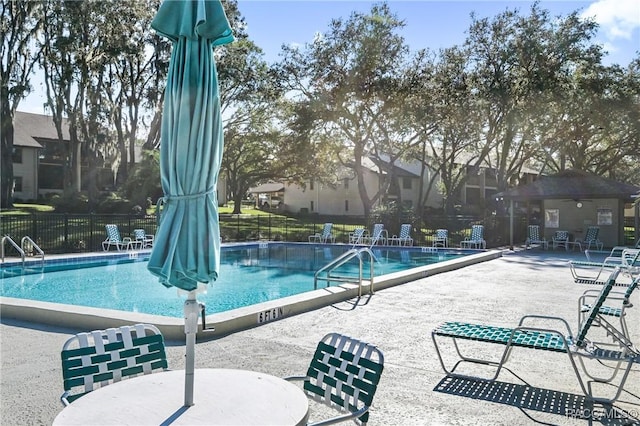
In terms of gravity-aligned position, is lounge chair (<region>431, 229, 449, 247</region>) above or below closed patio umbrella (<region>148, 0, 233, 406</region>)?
below

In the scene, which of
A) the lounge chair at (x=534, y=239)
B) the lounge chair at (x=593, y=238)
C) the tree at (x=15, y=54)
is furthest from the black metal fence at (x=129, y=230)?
the tree at (x=15, y=54)

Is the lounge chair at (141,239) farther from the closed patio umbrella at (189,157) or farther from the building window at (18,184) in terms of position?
the building window at (18,184)

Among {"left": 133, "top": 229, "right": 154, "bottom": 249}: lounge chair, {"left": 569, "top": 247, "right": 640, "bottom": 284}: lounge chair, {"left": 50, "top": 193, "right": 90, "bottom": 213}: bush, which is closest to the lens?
{"left": 569, "top": 247, "right": 640, "bottom": 284}: lounge chair

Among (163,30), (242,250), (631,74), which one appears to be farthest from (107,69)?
(631,74)

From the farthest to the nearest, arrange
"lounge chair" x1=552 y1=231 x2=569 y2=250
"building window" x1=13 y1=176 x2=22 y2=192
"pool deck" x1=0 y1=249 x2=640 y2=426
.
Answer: "building window" x1=13 y1=176 x2=22 y2=192
"lounge chair" x1=552 y1=231 x2=569 y2=250
"pool deck" x1=0 y1=249 x2=640 y2=426

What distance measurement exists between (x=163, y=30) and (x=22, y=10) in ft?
95.0

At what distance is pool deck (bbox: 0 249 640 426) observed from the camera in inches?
154

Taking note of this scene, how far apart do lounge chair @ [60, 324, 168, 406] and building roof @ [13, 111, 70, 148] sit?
3738cm

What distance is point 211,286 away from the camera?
6.54m

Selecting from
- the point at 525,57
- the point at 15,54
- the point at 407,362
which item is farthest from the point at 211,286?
the point at 15,54

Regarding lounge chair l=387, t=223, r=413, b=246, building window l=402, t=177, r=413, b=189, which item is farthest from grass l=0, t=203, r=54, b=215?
building window l=402, t=177, r=413, b=189

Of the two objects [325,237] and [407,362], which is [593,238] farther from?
[407,362]

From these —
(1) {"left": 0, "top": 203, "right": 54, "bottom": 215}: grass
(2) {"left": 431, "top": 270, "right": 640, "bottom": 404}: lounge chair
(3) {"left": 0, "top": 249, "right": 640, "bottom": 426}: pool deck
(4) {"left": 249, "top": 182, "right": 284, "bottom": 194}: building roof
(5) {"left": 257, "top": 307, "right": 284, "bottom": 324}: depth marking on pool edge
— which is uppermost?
(4) {"left": 249, "top": 182, "right": 284, "bottom": 194}: building roof

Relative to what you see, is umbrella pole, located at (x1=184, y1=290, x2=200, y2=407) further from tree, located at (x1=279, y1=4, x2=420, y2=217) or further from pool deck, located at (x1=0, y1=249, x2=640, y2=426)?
tree, located at (x1=279, y1=4, x2=420, y2=217)
